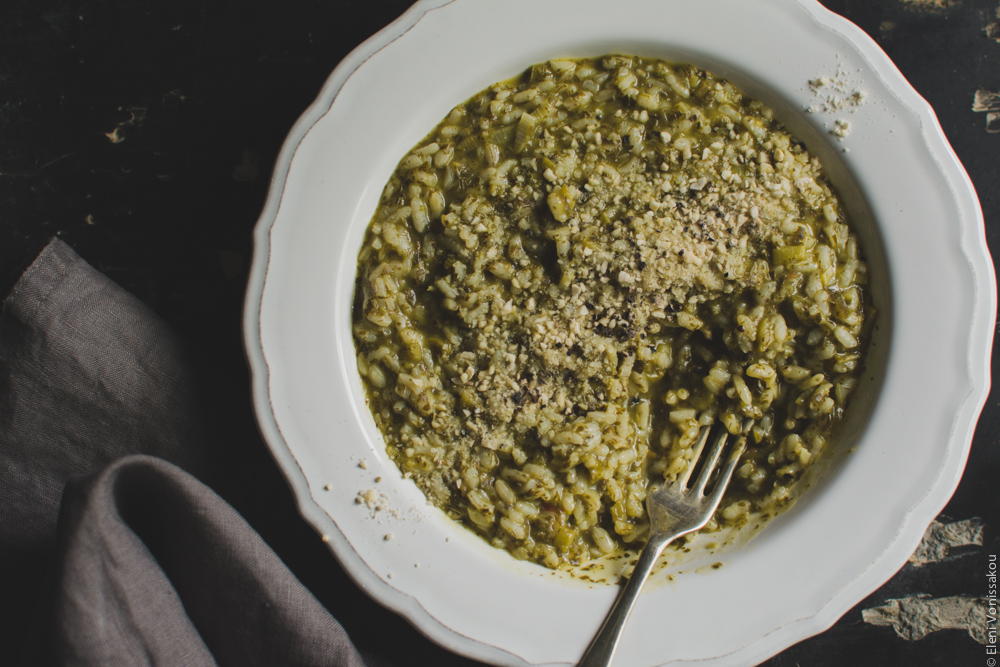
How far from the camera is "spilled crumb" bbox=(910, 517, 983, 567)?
2.73 metres

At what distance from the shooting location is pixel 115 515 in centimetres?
219

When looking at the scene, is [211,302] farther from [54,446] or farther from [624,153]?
[624,153]

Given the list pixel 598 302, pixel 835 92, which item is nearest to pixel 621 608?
pixel 598 302

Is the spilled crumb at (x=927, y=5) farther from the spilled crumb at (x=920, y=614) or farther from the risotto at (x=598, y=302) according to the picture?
the spilled crumb at (x=920, y=614)

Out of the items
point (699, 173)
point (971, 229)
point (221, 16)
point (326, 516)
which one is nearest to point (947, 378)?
point (971, 229)

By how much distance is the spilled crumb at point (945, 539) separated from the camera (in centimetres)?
273

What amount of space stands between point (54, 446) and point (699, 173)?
272cm

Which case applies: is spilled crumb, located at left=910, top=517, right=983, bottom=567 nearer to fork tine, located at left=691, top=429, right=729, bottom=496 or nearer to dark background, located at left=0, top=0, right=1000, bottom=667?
fork tine, located at left=691, top=429, right=729, bottom=496

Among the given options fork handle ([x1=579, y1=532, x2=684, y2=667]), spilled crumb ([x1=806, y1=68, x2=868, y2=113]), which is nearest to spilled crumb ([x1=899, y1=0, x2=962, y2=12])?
spilled crumb ([x1=806, y1=68, x2=868, y2=113])

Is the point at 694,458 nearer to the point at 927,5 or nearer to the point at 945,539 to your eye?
the point at 945,539

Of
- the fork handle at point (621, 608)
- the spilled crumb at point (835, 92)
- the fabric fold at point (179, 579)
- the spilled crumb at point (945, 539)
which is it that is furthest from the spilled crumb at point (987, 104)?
the fabric fold at point (179, 579)

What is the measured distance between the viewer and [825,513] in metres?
2.26

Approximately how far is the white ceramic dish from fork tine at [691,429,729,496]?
309 millimetres

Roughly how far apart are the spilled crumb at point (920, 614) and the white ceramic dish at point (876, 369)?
0.71m
